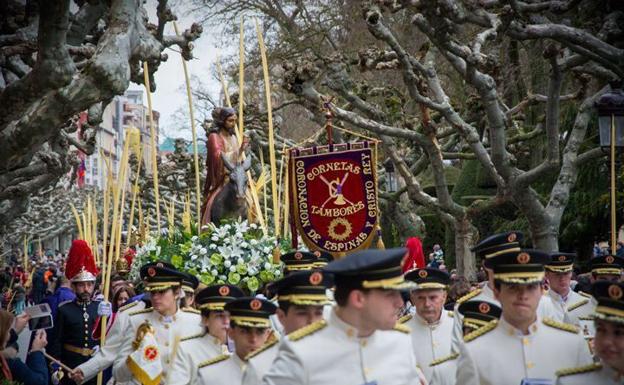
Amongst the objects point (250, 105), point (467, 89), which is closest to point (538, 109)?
point (467, 89)

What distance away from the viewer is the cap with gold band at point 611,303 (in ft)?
18.1

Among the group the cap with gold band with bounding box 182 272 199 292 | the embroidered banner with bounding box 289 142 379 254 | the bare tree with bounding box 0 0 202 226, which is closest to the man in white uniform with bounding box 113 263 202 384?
the cap with gold band with bounding box 182 272 199 292

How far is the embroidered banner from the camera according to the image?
1482 centimetres

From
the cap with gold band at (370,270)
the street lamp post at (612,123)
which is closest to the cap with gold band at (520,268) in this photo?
the cap with gold band at (370,270)

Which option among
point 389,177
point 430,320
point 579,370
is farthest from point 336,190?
point 389,177

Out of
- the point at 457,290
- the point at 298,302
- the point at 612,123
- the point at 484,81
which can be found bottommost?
the point at 457,290

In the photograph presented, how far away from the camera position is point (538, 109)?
86.3ft

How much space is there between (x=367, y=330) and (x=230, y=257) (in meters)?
8.20

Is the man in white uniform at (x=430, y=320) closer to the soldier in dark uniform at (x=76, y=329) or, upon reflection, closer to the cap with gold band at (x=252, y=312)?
the cap with gold band at (x=252, y=312)

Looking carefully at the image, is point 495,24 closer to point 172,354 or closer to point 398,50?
point 398,50

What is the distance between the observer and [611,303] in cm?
558

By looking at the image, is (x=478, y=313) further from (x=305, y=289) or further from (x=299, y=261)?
(x=299, y=261)

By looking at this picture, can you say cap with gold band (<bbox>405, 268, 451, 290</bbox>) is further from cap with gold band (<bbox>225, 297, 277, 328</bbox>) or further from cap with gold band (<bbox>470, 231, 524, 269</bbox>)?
cap with gold band (<bbox>225, 297, 277, 328</bbox>)

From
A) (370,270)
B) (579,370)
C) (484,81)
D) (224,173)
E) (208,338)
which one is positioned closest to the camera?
(370,270)
